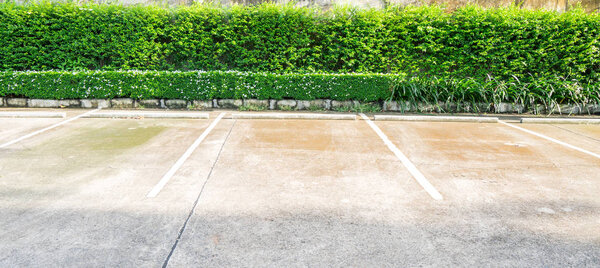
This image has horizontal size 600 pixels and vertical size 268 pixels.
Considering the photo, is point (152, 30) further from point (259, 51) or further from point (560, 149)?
point (560, 149)

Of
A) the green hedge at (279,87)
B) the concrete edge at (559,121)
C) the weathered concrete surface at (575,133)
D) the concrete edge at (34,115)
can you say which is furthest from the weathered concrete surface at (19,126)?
the concrete edge at (559,121)

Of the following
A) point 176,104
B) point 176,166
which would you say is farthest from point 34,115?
point 176,166

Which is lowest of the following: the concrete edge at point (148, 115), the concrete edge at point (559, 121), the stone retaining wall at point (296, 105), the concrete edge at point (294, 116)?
the concrete edge at point (559, 121)

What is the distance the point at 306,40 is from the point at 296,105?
1.83 m

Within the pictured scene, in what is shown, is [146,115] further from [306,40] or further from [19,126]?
[306,40]

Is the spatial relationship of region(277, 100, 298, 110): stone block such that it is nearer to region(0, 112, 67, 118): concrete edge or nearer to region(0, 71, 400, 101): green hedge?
region(0, 71, 400, 101): green hedge

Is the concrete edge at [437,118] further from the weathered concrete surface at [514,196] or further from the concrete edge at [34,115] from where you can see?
the concrete edge at [34,115]

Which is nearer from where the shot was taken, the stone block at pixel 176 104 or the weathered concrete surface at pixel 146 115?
the weathered concrete surface at pixel 146 115

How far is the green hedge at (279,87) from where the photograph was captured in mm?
8398

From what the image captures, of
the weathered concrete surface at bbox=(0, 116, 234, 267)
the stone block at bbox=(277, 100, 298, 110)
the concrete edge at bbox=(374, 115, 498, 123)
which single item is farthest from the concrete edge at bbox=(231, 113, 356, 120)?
the weathered concrete surface at bbox=(0, 116, 234, 267)

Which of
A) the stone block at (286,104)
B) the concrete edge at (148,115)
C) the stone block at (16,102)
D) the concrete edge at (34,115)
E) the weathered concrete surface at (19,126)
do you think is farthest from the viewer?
the stone block at (286,104)

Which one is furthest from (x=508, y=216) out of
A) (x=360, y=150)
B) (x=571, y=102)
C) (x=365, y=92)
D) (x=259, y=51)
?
(x=571, y=102)

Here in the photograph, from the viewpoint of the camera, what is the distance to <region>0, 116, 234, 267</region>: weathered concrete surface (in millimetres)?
2211

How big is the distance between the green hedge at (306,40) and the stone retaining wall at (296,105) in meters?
0.94
